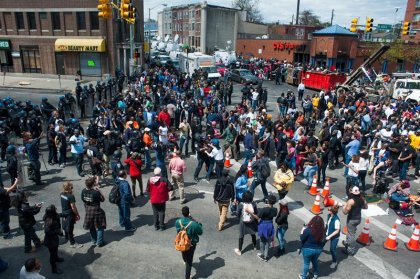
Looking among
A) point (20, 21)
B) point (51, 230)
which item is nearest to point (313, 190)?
point (51, 230)

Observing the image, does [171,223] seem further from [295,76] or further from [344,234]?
[295,76]

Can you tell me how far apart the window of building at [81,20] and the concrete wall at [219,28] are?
110 ft

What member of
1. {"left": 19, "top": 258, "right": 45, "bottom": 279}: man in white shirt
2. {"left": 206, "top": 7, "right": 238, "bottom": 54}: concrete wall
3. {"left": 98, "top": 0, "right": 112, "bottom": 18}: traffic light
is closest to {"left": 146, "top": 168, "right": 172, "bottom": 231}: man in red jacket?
{"left": 19, "top": 258, "right": 45, "bottom": 279}: man in white shirt

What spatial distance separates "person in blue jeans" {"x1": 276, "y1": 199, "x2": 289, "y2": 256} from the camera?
24.8 ft

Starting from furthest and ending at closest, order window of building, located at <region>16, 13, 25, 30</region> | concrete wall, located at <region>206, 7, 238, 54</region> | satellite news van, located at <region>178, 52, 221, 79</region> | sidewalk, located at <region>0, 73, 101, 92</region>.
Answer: concrete wall, located at <region>206, 7, 238, 54</region>
window of building, located at <region>16, 13, 25, 30</region>
satellite news van, located at <region>178, 52, 221, 79</region>
sidewalk, located at <region>0, 73, 101, 92</region>

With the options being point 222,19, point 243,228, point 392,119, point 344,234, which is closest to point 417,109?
point 392,119

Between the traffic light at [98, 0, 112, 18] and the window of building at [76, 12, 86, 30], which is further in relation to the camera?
the window of building at [76, 12, 86, 30]

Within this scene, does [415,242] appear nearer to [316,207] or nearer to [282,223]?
[316,207]

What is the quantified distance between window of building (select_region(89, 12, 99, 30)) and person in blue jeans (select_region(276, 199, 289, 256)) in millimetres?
32883

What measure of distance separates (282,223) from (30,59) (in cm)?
3865

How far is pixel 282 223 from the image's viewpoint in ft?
25.2

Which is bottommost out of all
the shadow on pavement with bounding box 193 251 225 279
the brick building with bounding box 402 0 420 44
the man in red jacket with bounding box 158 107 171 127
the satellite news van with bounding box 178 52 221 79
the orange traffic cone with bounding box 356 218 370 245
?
the shadow on pavement with bounding box 193 251 225 279

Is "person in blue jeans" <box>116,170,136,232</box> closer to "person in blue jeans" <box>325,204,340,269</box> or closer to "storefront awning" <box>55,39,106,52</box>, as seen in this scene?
"person in blue jeans" <box>325,204,340,269</box>

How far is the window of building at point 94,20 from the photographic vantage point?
34.5 m
